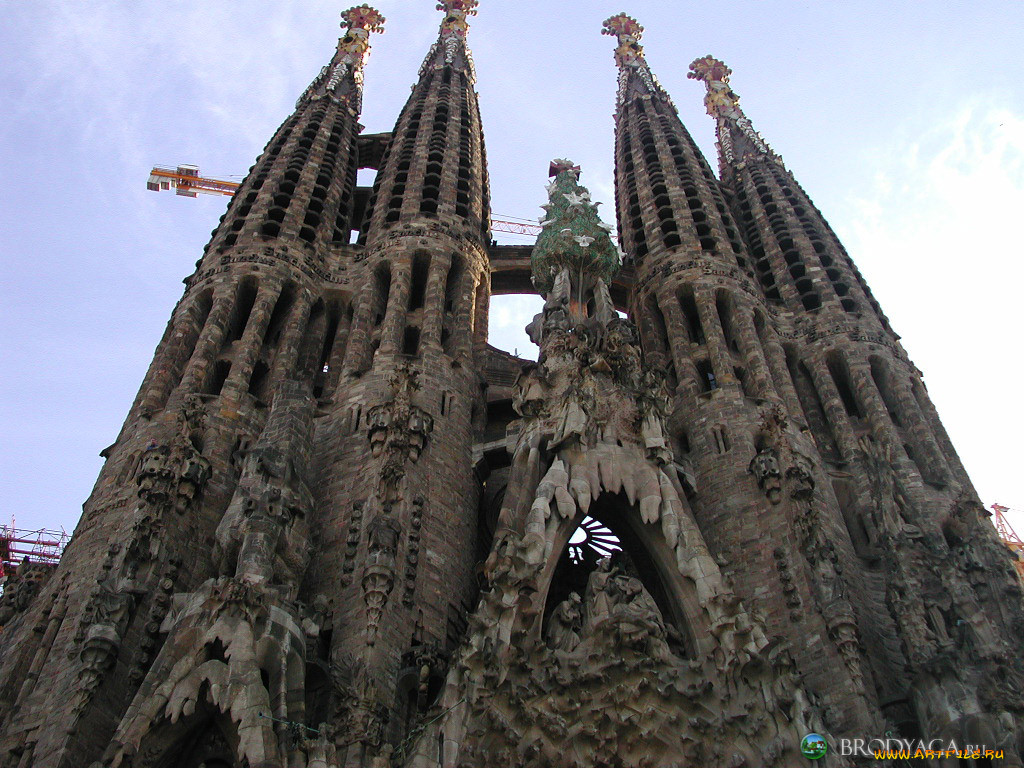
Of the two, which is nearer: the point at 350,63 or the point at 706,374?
the point at 706,374

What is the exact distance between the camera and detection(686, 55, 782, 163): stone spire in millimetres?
43156

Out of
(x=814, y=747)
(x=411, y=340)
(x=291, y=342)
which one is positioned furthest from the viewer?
(x=411, y=340)

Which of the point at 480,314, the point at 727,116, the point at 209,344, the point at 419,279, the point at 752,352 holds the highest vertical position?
the point at 727,116

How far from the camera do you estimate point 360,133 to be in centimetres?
4166

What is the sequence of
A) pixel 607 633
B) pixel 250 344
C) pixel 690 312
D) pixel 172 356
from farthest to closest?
pixel 690 312, pixel 250 344, pixel 172 356, pixel 607 633

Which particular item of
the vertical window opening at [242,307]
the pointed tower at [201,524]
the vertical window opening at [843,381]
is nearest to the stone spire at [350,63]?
the pointed tower at [201,524]

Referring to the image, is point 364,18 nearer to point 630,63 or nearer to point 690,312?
point 630,63

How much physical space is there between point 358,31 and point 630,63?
13.3 meters

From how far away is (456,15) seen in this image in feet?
171

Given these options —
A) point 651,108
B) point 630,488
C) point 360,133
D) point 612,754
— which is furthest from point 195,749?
point 651,108

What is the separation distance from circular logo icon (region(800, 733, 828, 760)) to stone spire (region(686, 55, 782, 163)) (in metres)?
30.3

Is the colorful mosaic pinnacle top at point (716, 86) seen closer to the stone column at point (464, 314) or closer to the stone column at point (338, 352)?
the stone column at point (464, 314)

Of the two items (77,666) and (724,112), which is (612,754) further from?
(724,112)

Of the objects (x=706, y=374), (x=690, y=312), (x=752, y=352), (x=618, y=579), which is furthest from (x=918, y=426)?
(x=618, y=579)
